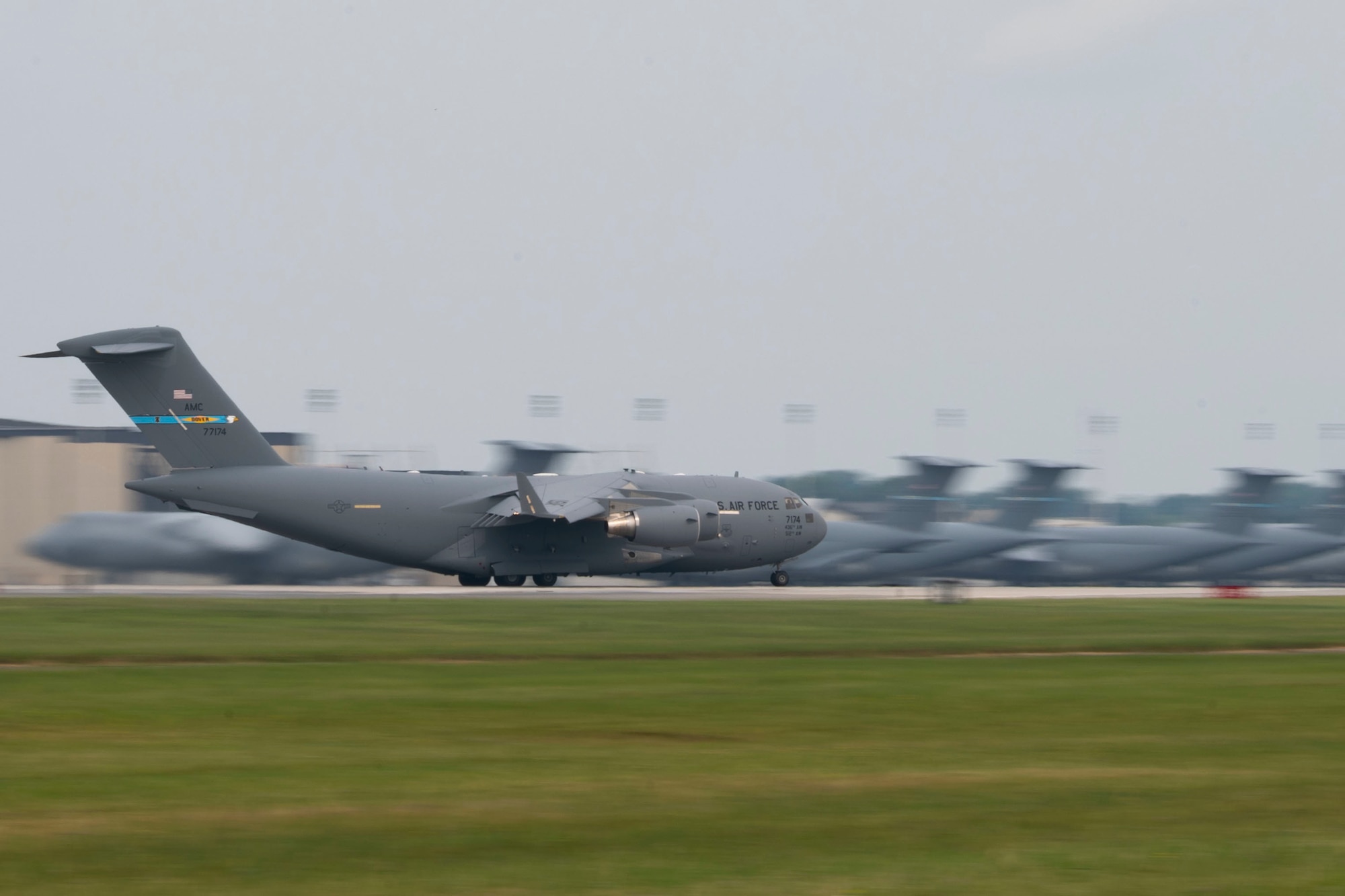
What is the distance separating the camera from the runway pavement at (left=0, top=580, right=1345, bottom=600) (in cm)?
4978

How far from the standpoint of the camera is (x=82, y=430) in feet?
240

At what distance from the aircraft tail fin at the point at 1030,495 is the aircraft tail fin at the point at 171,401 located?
37395mm

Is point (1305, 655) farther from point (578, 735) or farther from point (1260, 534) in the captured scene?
point (1260, 534)

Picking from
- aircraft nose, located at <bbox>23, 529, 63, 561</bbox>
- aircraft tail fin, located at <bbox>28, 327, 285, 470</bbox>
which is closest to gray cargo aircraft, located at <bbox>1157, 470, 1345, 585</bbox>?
aircraft tail fin, located at <bbox>28, 327, 285, 470</bbox>

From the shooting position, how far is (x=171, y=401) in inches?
1946

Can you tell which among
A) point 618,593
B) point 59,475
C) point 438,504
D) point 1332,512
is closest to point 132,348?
point 438,504

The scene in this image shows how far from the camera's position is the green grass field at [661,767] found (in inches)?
396

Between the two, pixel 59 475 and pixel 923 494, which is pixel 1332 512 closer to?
pixel 923 494

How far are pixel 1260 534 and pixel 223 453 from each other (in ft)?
165

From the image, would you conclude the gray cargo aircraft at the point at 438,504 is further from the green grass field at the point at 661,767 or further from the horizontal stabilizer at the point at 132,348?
the green grass field at the point at 661,767

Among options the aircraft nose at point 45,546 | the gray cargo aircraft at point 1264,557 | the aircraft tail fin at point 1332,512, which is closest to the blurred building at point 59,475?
the aircraft nose at point 45,546

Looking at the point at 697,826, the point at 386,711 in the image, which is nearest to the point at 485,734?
the point at 386,711

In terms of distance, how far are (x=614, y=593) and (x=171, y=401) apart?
1525cm

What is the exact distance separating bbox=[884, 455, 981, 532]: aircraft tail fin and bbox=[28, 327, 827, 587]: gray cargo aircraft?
12.6 m
